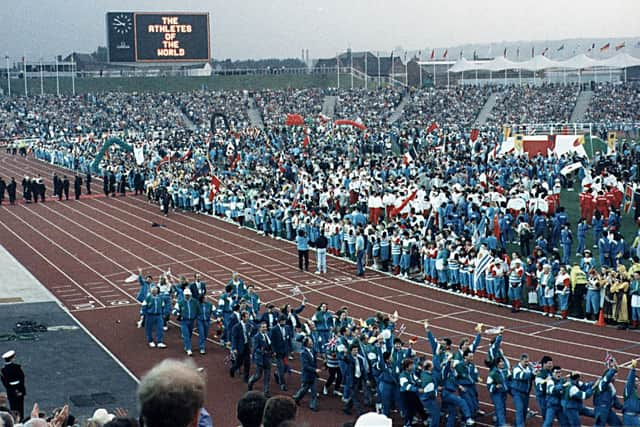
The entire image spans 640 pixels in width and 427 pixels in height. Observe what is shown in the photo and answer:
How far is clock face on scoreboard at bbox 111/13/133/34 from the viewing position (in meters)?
76.5

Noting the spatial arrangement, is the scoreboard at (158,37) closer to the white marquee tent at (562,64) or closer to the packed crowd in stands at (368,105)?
the packed crowd in stands at (368,105)

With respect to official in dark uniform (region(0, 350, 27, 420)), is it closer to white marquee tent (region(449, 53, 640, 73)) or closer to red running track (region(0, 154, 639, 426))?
red running track (region(0, 154, 639, 426))

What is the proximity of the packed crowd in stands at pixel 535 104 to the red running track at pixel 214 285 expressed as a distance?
3375cm

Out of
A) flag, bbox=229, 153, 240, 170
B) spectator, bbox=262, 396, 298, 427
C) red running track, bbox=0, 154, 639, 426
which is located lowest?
red running track, bbox=0, 154, 639, 426

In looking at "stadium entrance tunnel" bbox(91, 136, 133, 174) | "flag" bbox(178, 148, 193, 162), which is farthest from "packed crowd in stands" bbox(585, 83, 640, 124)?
"stadium entrance tunnel" bbox(91, 136, 133, 174)

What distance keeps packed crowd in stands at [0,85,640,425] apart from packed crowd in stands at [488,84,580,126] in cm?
1295

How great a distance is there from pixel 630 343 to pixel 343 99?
63606mm

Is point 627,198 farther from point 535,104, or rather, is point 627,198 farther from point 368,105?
point 368,105

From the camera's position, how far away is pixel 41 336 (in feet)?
61.0

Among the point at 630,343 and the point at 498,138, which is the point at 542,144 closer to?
the point at 498,138

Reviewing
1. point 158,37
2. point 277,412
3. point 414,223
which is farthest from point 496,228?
point 158,37

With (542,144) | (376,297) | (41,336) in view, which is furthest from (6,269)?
(542,144)

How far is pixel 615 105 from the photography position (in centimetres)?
6172

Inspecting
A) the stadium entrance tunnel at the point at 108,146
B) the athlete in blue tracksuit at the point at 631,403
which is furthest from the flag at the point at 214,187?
the athlete in blue tracksuit at the point at 631,403
